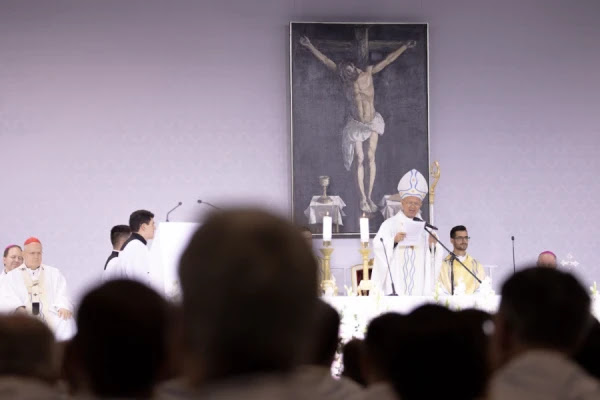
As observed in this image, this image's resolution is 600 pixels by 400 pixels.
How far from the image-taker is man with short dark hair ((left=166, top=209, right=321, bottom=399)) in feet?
3.38

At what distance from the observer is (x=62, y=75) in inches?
420

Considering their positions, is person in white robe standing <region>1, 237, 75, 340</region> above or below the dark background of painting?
below

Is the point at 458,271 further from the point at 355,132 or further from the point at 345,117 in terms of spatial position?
the point at 345,117

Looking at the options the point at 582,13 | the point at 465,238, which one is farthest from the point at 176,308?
the point at 582,13

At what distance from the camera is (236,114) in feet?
35.8

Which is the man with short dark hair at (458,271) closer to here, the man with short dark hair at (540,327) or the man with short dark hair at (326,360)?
the man with short dark hair at (326,360)

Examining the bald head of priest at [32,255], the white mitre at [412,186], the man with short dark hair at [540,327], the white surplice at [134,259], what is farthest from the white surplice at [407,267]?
the man with short dark hair at [540,327]

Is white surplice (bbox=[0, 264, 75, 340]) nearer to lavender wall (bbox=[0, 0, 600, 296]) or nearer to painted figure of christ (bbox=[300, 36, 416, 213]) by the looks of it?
lavender wall (bbox=[0, 0, 600, 296])

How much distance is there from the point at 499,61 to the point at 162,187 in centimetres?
451

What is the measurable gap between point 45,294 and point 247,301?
7.94 metres

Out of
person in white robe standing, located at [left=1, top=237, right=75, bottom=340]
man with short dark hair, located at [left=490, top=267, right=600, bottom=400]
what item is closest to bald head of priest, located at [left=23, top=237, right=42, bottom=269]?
person in white robe standing, located at [left=1, top=237, right=75, bottom=340]

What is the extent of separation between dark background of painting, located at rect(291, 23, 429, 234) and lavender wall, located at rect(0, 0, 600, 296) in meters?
0.27

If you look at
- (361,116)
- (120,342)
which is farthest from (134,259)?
(120,342)

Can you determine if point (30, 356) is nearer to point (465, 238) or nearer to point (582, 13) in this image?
point (465, 238)
